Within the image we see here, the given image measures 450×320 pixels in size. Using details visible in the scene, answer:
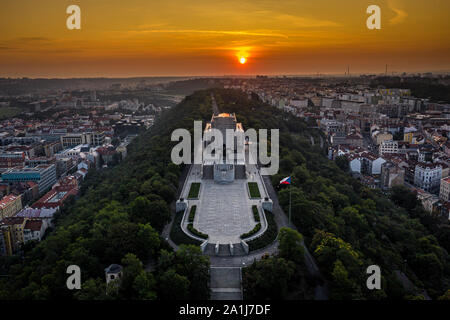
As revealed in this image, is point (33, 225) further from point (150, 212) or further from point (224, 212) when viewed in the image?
point (224, 212)

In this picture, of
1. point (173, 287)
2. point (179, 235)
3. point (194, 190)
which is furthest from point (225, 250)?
point (194, 190)

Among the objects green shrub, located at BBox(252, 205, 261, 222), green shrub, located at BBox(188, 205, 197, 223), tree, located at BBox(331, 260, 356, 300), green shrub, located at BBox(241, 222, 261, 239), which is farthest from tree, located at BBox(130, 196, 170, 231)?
tree, located at BBox(331, 260, 356, 300)

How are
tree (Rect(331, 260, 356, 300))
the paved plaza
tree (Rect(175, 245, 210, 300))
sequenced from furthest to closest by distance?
the paved plaza < tree (Rect(175, 245, 210, 300)) < tree (Rect(331, 260, 356, 300))

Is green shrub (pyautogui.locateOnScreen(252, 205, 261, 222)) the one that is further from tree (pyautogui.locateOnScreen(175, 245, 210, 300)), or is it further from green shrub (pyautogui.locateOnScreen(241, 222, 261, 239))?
tree (pyautogui.locateOnScreen(175, 245, 210, 300))

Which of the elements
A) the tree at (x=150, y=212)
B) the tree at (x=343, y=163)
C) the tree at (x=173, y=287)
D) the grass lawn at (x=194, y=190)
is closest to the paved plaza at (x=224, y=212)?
the grass lawn at (x=194, y=190)

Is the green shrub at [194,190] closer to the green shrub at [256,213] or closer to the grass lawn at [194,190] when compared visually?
the grass lawn at [194,190]
